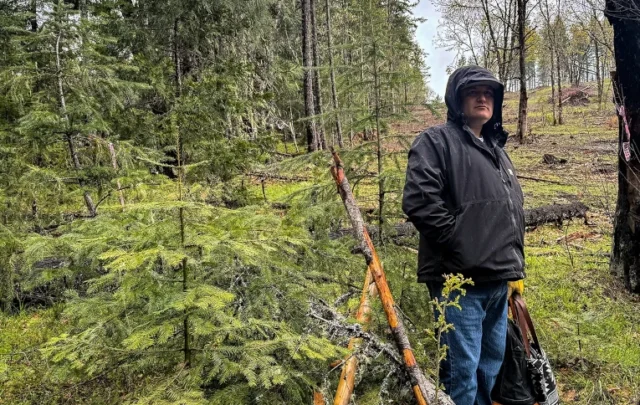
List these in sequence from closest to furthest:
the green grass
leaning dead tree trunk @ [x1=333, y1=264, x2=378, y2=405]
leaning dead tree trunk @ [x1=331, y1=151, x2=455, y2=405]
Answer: leaning dead tree trunk @ [x1=331, y1=151, x2=455, y2=405] → leaning dead tree trunk @ [x1=333, y1=264, x2=378, y2=405] → the green grass

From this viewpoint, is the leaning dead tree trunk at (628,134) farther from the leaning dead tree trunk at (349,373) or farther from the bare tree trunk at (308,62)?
the bare tree trunk at (308,62)

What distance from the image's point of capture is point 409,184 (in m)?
2.28

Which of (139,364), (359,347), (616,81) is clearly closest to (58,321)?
(139,364)

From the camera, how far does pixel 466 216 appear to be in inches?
88.9

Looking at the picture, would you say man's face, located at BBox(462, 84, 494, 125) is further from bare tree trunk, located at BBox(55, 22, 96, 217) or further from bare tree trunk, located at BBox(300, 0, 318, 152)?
bare tree trunk, located at BBox(300, 0, 318, 152)

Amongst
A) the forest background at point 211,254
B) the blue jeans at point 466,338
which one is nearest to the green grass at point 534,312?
the forest background at point 211,254

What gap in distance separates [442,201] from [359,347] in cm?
98

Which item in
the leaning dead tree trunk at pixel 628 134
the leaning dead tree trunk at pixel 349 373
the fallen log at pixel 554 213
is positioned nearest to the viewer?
the leaning dead tree trunk at pixel 349 373

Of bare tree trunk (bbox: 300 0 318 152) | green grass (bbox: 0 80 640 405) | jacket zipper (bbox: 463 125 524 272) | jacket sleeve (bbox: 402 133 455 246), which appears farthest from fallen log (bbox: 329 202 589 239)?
bare tree trunk (bbox: 300 0 318 152)

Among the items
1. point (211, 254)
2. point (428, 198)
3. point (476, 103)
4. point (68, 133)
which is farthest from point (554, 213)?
point (68, 133)

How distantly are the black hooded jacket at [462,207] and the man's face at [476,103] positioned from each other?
7 centimetres

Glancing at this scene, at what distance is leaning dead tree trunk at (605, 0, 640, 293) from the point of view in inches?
185

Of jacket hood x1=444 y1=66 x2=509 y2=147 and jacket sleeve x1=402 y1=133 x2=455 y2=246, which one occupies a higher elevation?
jacket hood x1=444 y1=66 x2=509 y2=147

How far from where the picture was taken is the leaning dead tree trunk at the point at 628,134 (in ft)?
15.4
